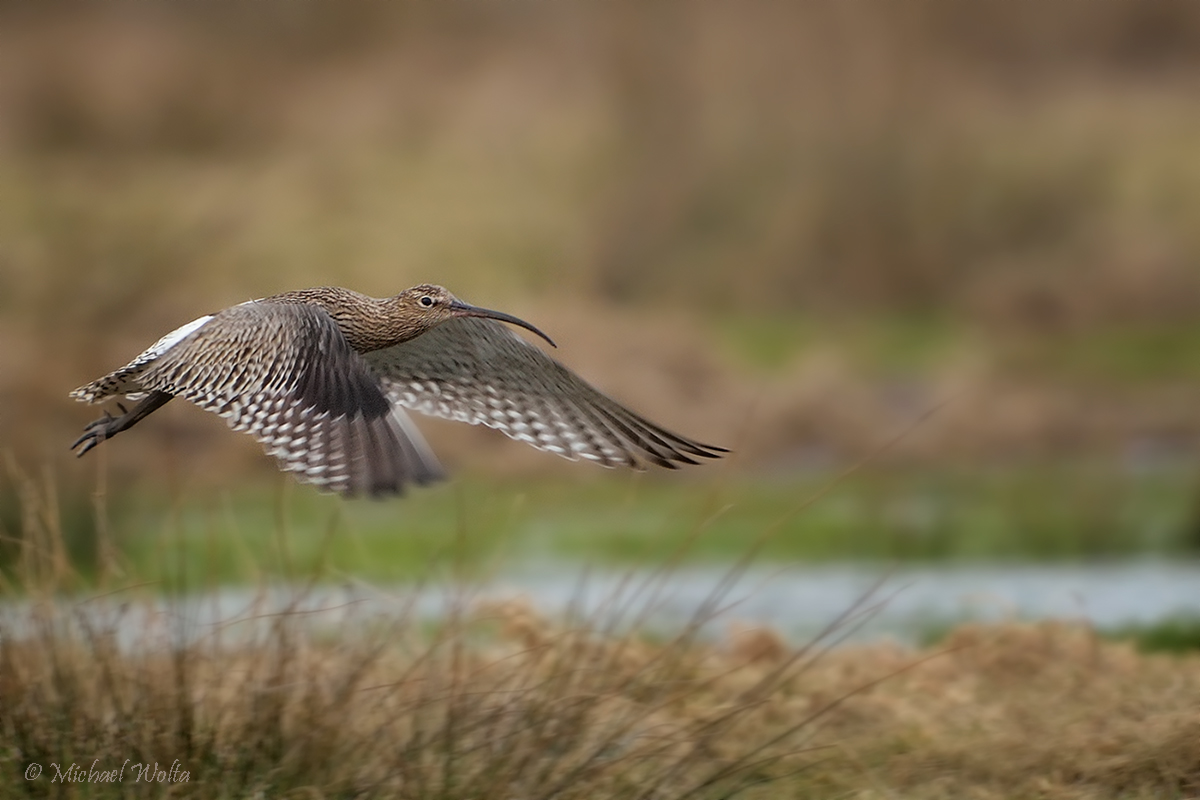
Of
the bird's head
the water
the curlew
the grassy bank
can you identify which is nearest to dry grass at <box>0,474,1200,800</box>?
the grassy bank

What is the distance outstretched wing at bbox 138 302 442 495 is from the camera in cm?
504

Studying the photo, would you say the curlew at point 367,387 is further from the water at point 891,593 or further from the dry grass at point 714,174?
the dry grass at point 714,174

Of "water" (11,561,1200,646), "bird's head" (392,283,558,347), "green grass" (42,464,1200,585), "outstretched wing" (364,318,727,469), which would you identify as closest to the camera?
"bird's head" (392,283,558,347)

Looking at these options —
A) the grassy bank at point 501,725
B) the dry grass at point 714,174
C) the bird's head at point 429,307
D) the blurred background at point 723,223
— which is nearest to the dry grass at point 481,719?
the grassy bank at point 501,725

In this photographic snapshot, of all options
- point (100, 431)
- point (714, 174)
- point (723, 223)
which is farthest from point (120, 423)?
point (714, 174)

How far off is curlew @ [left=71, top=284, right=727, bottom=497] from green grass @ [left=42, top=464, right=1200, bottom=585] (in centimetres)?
809

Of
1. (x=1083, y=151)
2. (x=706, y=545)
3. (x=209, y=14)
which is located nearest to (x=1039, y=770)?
(x=706, y=545)

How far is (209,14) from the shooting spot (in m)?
28.0

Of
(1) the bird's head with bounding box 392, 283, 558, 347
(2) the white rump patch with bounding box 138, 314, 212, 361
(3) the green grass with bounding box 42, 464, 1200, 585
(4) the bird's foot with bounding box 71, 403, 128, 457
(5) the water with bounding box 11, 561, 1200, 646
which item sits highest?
(1) the bird's head with bounding box 392, 283, 558, 347

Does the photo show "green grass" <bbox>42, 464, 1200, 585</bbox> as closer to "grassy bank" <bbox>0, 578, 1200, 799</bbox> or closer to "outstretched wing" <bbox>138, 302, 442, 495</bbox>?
"grassy bank" <bbox>0, 578, 1200, 799</bbox>

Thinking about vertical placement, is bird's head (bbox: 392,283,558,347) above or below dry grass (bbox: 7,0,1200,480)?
below

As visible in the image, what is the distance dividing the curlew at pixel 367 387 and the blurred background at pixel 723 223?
7399mm

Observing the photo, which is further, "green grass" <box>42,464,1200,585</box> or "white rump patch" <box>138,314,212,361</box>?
"green grass" <box>42,464,1200,585</box>

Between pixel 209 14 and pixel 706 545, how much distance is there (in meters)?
15.3
